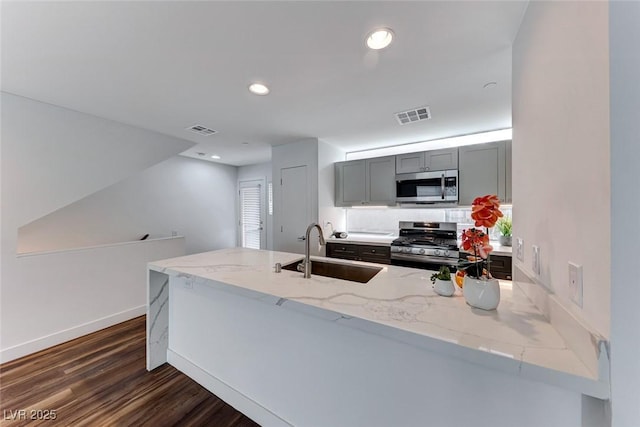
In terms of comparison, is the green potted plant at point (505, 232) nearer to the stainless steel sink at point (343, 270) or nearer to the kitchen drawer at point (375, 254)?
the kitchen drawer at point (375, 254)

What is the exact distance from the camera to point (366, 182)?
3.65 metres

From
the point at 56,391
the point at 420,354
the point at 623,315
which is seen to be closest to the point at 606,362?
the point at 623,315

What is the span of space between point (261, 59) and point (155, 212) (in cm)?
374

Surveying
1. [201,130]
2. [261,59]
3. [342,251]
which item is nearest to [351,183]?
[342,251]

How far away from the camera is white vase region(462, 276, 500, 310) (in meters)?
1.01

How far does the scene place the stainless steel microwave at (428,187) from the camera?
303cm

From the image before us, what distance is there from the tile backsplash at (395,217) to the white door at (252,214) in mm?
2237

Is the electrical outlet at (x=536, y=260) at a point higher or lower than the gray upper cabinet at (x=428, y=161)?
lower

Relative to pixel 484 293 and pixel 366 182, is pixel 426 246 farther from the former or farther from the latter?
pixel 484 293

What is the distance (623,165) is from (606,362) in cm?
51

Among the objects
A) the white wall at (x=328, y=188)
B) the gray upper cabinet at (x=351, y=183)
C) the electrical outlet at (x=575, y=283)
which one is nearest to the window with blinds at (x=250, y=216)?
the white wall at (x=328, y=188)

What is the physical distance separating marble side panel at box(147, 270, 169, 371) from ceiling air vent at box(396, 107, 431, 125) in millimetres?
2892

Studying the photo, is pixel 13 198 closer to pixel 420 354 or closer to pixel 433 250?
pixel 420 354

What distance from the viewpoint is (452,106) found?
2371 millimetres
